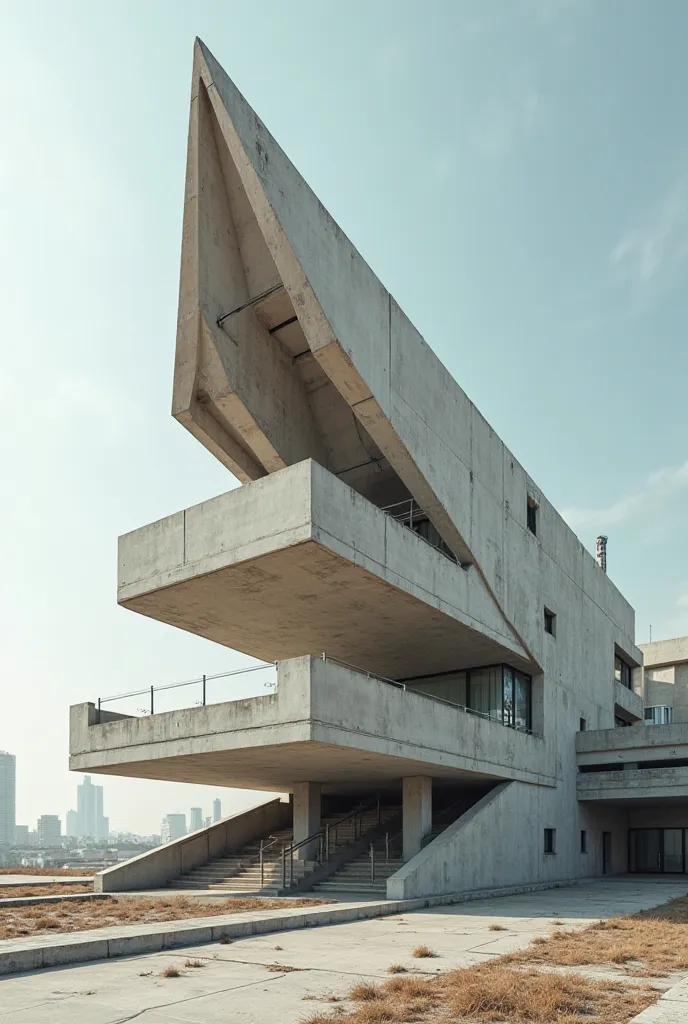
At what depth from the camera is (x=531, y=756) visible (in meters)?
28.2

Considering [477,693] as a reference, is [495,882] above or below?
below

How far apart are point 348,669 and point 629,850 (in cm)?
2720

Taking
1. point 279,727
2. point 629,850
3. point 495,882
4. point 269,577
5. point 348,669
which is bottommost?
point 629,850

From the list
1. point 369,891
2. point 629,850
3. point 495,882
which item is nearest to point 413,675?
point 495,882

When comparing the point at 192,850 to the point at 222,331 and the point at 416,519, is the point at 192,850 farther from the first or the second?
the point at 222,331

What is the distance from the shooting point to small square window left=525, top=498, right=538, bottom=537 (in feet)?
102

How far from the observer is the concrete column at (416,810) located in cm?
2325

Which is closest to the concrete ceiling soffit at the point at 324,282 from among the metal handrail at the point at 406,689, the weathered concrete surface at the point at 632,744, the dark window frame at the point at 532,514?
the metal handrail at the point at 406,689

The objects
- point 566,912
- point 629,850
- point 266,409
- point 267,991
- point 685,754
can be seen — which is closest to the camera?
point 267,991

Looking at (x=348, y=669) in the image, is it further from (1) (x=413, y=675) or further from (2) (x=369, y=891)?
(1) (x=413, y=675)

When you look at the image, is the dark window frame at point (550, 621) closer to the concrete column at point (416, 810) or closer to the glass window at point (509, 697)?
the glass window at point (509, 697)

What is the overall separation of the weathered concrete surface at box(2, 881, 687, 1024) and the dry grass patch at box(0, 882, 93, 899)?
30.4 ft

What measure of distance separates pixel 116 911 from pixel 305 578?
25.7 ft

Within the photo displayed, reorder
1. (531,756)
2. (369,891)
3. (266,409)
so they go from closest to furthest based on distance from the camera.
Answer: (369,891), (266,409), (531,756)
